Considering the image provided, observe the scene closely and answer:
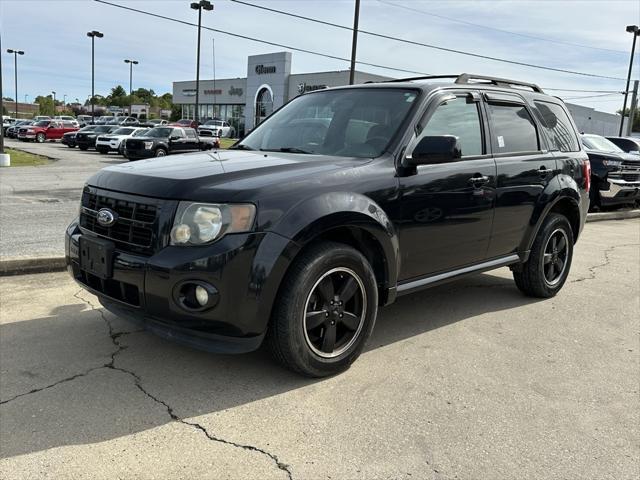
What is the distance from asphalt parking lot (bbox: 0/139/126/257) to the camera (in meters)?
6.46

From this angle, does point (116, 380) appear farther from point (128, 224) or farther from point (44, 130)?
point (44, 130)

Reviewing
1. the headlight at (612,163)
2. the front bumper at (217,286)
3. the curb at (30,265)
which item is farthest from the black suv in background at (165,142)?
the front bumper at (217,286)

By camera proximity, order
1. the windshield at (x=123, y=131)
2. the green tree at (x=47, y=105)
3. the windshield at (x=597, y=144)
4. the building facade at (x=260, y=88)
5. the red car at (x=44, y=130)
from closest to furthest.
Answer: the windshield at (x=597, y=144) → the windshield at (x=123, y=131) → the red car at (x=44, y=130) → the building facade at (x=260, y=88) → the green tree at (x=47, y=105)

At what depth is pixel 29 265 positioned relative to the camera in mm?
5594

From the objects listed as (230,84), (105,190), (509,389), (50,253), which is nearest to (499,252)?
(509,389)

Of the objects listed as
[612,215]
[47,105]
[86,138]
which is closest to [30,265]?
[612,215]

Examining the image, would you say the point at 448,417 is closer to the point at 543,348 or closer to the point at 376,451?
the point at 376,451

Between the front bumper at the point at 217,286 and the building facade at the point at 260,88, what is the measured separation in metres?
41.4

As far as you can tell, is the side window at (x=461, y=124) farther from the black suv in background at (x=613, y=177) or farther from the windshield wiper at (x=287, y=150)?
the black suv in background at (x=613, y=177)

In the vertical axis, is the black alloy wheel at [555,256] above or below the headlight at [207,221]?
below

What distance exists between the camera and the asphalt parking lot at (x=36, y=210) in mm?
6461

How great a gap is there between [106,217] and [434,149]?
2.11 meters

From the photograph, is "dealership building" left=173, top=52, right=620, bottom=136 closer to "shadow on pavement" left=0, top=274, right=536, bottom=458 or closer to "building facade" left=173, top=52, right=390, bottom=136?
"building facade" left=173, top=52, right=390, bottom=136

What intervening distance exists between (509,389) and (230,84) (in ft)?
229
